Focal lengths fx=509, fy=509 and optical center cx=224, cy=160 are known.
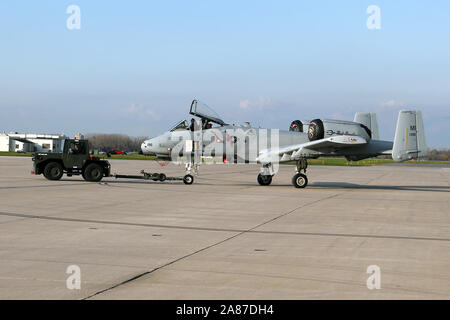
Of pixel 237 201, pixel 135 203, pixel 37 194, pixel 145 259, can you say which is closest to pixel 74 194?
pixel 37 194

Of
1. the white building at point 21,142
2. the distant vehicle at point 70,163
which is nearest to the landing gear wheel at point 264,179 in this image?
the distant vehicle at point 70,163

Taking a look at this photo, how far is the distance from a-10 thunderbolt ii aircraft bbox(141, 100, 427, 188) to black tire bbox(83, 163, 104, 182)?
7.89 ft

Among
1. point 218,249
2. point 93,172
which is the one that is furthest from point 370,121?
point 218,249

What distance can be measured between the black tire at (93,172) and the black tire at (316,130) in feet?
34.1

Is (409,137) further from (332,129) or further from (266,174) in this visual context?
(266,174)

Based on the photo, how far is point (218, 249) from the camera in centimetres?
878

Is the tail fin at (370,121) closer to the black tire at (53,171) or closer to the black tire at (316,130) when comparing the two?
the black tire at (316,130)

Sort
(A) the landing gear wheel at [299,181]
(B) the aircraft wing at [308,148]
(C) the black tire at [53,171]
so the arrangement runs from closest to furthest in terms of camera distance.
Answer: (B) the aircraft wing at [308,148] < (A) the landing gear wheel at [299,181] < (C) the black tire at [53,171]

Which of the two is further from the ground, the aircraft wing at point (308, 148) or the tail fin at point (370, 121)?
the tail fin at point (370, 121)

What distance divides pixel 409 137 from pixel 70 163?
1600 centimetres

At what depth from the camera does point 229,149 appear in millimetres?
24516

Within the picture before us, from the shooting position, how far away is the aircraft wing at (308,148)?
2328 cm
